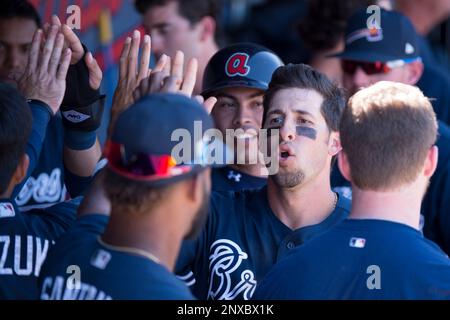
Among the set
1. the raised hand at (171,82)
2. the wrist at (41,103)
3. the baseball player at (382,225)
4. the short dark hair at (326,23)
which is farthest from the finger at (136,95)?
the short dark hair at (326,23)

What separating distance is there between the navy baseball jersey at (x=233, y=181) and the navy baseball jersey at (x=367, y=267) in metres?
1.62

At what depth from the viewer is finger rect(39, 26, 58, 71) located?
3521mm

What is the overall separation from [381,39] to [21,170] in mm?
2614

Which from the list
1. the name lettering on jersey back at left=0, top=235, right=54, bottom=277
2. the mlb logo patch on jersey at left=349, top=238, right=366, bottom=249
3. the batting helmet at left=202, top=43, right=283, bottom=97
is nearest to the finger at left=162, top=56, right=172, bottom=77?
the name lettering on jersey back at left=0, top=235, right=54, bottom=277

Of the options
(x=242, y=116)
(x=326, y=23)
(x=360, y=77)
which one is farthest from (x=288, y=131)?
(x=326, y=23)

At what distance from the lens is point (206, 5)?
20.8 feet

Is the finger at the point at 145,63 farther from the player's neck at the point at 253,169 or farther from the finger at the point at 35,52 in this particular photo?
the player's neck at the point at 253,169

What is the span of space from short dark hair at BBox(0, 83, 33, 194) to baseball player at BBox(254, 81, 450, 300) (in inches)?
41.4

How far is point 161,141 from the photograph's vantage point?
2600 millimetres

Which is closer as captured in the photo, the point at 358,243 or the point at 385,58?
the point at 358,243

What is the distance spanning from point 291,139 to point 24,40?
1773mm

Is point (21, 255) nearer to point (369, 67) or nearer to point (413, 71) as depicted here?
point (369, 67)

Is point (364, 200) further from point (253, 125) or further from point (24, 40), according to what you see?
point (24, 40)

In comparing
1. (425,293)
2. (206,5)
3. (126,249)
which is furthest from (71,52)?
(206,5)
